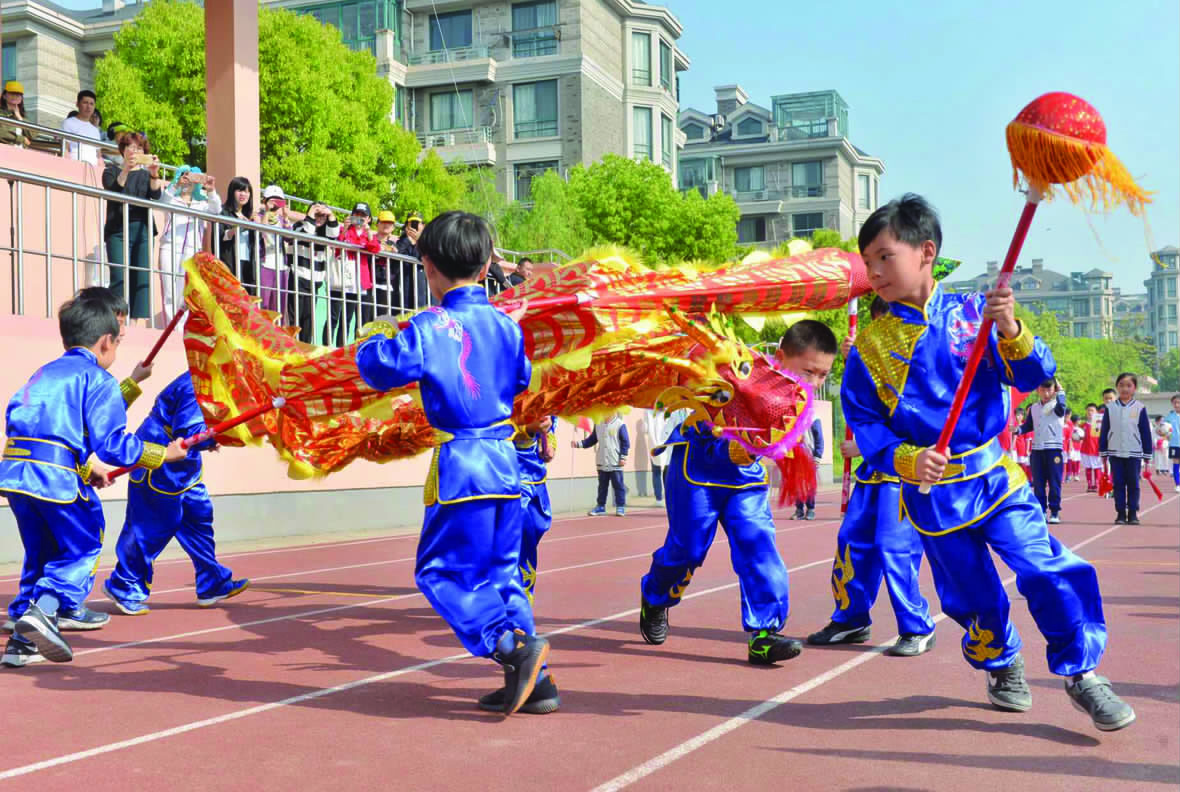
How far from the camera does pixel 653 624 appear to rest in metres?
6.93

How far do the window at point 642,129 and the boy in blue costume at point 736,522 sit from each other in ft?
142

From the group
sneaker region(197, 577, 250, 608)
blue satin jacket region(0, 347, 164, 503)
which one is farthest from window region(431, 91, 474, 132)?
blue satin jacket region(0, 347, 164, 503)

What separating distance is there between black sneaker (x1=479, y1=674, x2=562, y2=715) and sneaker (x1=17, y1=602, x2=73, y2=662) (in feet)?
7.76

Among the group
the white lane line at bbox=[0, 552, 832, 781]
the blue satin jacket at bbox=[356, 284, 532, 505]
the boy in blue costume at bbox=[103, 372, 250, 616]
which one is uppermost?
the blue satin jacket at bbox=[356, 284, 532, 505]

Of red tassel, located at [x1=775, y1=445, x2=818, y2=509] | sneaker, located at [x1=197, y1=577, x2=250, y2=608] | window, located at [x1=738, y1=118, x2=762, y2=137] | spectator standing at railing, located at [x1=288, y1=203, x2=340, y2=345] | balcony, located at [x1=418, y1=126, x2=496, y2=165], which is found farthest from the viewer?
window, located at [x1=738, y1=118, x2=762, y2=137]

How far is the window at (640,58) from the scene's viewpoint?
164 ft

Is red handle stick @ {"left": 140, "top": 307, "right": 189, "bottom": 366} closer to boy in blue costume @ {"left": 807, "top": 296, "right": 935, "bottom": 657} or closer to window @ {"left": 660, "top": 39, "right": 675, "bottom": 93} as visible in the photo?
boy in blue costume @ {"left": 807, "top": 296, "right": 935, "bottom": 657}

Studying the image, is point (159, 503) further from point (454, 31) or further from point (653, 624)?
point (454, 31)

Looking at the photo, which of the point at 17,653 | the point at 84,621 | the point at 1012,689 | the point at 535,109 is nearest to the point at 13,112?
the point at 84,621

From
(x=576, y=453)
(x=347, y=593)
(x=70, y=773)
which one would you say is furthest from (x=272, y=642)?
(x=576, y=453)

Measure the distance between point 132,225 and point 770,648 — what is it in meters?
8.78

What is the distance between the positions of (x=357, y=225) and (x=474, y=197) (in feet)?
75.1

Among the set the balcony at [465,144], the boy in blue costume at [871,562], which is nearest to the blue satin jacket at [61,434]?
the boy in blue costume at [871,562]

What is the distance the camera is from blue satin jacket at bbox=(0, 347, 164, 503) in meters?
6.29
